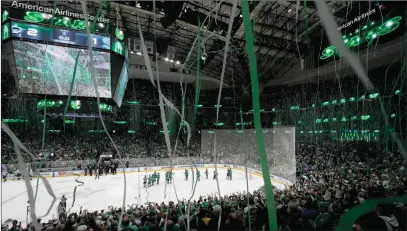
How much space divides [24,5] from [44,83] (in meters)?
2.36

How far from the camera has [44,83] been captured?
710 cm

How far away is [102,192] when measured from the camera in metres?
9.91

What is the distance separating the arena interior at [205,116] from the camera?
1.26 m

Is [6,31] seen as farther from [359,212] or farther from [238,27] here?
[359,212]

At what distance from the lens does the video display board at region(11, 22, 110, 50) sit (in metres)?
6.69

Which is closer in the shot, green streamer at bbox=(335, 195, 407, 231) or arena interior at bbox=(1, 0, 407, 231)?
arena interior at bbox=(1, 0, 407, 231)

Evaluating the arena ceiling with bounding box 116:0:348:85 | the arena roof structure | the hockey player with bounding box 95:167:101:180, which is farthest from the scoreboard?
the hockey player with bounding box 95:167:101:180

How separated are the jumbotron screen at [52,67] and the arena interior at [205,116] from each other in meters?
0.04

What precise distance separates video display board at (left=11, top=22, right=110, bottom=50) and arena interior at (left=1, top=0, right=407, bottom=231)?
0.03 m

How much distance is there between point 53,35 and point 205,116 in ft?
59.9

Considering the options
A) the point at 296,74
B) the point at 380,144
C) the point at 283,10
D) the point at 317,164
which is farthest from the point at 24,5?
the point at 296,74

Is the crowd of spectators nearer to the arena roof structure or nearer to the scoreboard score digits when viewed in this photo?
the arena roof structure

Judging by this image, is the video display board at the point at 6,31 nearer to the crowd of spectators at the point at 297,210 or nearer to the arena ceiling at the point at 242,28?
the arena ceiling at the point at 242,28

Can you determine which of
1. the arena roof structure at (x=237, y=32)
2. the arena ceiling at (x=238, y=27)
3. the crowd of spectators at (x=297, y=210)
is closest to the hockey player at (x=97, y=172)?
the arena roof structure at (x=237, y=32)
